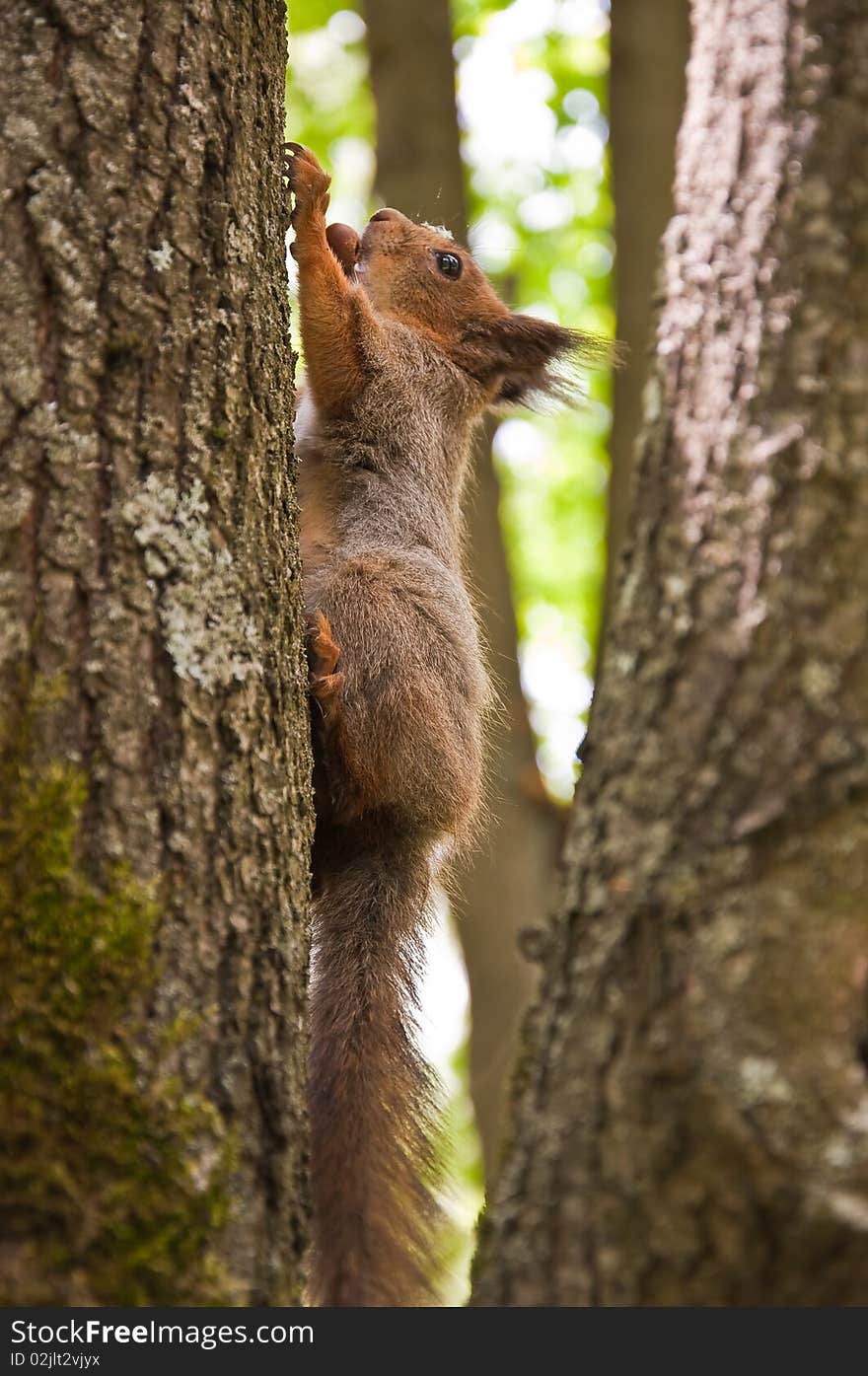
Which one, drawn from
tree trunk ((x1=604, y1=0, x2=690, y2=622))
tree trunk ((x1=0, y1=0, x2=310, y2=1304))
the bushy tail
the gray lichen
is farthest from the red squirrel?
the gray lichen

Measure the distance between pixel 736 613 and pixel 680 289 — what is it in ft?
1.53

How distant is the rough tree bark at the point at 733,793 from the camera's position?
1.48m

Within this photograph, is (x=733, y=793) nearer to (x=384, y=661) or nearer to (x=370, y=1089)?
(x=370, y=1089)

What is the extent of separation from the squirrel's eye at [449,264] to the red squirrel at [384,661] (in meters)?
0.01

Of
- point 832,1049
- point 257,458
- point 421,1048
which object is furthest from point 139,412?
point 421,1048

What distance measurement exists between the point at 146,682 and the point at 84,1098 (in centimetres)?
58

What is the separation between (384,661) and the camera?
3.61 m

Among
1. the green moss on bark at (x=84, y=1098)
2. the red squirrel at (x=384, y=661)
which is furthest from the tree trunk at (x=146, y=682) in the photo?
the red squirrel at (x=384, y=661)

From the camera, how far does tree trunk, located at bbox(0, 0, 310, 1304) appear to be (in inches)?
70.2

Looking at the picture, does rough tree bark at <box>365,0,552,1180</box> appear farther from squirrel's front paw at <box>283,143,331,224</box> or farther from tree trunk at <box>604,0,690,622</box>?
squirrel's front paw at <box>283,143,331,224</box>

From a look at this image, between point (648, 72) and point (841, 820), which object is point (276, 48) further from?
point (648, 72)

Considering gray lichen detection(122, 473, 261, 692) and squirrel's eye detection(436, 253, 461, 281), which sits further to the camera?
squirrel's eye detection(436, 253, 461, 281)

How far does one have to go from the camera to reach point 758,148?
1766 millimetres

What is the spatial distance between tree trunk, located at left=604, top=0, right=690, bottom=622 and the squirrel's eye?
68 cm
